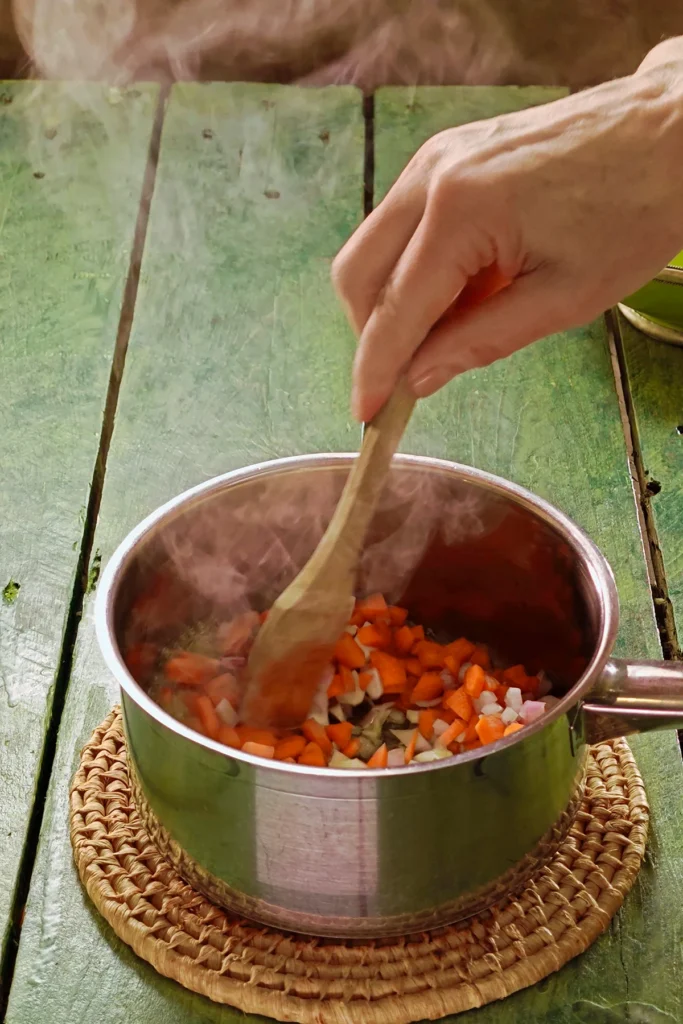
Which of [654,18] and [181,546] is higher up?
[654,18]

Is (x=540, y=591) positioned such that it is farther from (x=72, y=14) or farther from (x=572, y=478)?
(x=72, y=14)

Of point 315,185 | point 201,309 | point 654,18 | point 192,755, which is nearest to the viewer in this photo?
point 192,755

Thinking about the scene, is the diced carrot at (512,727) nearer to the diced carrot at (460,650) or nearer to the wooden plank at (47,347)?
the diced carrot at (460,650)

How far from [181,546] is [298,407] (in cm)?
49

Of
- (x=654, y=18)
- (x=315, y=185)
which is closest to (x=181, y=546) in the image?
(x=315, y=185)

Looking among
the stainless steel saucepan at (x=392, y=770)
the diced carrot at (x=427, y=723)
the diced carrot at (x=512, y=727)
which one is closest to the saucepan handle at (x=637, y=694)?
the stainless steel saucepan at (x=392, y=770)

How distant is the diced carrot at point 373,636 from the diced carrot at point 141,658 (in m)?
0.19

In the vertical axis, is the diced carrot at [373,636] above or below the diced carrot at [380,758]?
above

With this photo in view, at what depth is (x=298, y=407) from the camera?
1.39 m

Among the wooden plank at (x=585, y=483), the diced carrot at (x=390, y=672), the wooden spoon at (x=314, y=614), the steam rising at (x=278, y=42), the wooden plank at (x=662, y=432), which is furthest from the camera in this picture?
the steam rising at (x=278, y=42)

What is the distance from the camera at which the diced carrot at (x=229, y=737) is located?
91 cm

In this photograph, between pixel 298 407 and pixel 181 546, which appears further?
pixel 298 407

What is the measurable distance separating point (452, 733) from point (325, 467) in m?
0.25

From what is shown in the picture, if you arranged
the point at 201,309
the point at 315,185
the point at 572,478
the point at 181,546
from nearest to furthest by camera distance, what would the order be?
the point at 181,546 < the point at 572,478 < the point at 201,309 < the point at 315,185
